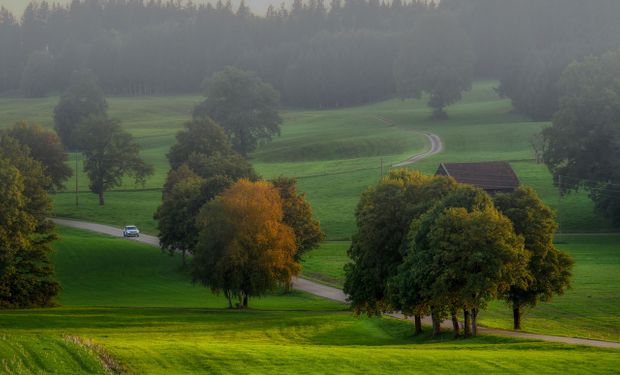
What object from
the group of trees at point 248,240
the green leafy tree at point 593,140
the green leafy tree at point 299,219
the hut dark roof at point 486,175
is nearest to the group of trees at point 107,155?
the hut dark roof at point 486,175

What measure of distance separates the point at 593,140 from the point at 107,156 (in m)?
57.4

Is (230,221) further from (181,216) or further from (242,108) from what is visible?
(242,108)

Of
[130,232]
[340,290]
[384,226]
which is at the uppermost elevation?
[384,226]

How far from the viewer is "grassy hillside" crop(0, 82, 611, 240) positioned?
343 ft

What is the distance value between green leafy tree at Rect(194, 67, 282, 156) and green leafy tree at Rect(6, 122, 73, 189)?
28943 millimetres

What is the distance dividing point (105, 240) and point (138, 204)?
20947mm

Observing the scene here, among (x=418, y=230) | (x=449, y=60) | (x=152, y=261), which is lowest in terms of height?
(x=152, y=261)

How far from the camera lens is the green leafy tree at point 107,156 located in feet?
379

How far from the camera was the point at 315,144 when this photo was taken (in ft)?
472

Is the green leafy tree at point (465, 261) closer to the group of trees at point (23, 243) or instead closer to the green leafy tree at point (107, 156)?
the group of trees at point (23, 243)

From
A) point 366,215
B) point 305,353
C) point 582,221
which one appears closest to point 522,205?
point 366,215

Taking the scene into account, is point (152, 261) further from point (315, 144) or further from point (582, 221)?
point (315, 144)

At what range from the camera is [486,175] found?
9594 centimetres

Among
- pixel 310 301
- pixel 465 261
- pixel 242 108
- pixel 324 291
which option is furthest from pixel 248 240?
pixel 242 108
